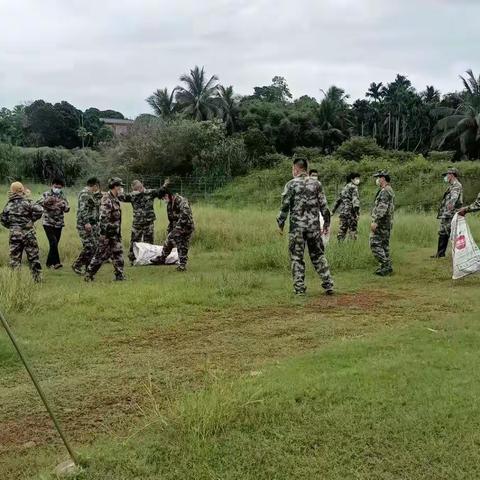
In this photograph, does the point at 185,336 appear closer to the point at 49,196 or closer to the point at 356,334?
the point at 356,334

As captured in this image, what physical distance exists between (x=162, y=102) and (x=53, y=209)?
45188mm

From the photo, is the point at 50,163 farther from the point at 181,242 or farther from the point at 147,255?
the point at 181,242

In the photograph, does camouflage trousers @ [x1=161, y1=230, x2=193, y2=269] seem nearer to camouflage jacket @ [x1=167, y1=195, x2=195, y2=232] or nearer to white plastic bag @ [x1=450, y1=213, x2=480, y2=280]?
camouflage jacket @ [x1=167, y1=195, x2=195, y2=232]

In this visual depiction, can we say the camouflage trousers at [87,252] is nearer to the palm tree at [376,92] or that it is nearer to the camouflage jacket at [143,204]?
the camouflage jacket at [143,204]

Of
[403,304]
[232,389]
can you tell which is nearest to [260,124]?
[403,304]

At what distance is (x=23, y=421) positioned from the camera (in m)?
4.27

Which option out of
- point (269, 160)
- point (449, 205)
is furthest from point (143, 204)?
point (269, 160)

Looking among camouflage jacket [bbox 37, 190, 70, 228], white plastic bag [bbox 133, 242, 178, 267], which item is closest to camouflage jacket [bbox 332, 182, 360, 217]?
white plastic bag [bbox 133, 242, 178, 267]

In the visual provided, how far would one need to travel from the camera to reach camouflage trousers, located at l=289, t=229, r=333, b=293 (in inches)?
319

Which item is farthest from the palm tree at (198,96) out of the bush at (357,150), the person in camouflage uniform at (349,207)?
the person in camouflage uniform at (349,207)

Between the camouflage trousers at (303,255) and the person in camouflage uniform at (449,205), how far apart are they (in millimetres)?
4322

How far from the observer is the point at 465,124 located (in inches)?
1735

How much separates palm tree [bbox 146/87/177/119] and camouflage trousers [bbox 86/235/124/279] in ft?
153

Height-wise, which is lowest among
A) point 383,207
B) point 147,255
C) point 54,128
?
point 147,255
